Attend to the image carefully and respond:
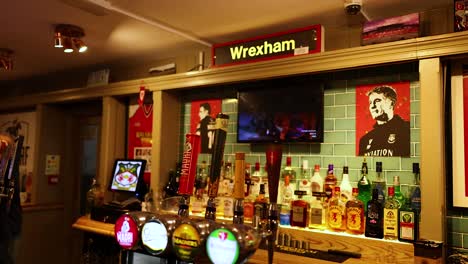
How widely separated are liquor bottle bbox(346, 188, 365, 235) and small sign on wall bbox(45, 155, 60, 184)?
3.60 m

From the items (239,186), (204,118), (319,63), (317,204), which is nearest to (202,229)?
(239,186)

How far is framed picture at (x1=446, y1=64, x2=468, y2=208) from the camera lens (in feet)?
7.25

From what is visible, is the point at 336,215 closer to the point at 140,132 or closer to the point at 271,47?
the point at 271,47

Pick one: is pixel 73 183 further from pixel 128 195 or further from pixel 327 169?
pixel 327 169

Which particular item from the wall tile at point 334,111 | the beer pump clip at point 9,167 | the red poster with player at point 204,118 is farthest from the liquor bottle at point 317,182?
the beer pump clip at point 9,167

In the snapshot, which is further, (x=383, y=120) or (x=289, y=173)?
(x=289, y=173)

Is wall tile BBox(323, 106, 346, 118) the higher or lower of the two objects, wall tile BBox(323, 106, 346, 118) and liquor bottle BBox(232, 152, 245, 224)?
the higher

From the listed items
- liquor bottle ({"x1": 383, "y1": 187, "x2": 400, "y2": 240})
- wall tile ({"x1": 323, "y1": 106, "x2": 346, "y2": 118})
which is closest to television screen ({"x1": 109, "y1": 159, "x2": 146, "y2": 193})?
wall tile ({"x1": 323, "y1": 106, "x2": 346, "y2": 118})

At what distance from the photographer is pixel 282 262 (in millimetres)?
1884

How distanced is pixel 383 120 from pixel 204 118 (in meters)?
1.51

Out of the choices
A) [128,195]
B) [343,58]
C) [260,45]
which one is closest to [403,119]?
[343,58]

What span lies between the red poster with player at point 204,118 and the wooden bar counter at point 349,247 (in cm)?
108

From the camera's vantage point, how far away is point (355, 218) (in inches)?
91.6

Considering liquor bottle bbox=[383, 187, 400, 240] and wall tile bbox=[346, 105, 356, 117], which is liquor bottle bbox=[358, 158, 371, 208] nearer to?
liquor bottle bbox=[383, 187, 400, 240]
